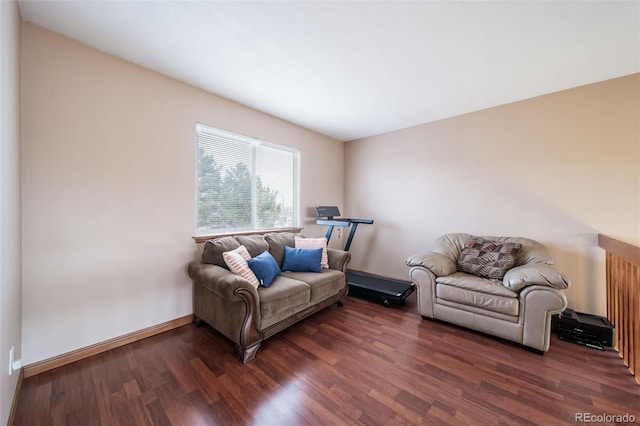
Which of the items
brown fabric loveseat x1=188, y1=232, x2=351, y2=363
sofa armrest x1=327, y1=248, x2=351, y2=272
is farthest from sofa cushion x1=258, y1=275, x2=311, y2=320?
sofa armrest x1=327, y1=248, x2=351, y2=272

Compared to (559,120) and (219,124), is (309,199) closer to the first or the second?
(219,124)

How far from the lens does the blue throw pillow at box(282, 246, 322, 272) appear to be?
9.24 ft

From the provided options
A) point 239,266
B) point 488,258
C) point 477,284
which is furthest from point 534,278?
point 239,266

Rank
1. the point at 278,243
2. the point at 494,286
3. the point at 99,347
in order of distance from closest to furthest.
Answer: the point at 99,347 < the point at 494,286 < the point at 278,243

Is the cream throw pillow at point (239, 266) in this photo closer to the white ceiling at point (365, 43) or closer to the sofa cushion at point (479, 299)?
the white ceiling at point (365, 43)

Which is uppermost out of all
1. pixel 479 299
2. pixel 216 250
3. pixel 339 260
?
pixel 216 250

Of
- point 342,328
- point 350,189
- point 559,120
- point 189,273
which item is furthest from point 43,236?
point 559,120

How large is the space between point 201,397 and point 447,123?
13.6ft

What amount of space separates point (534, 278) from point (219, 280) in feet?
9.10

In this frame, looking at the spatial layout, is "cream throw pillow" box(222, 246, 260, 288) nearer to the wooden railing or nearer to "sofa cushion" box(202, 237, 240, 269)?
"sofa cushion" box(202, 237, 240, 269)

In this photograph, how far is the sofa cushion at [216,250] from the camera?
7.97 ft

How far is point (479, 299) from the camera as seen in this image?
230 centimetres

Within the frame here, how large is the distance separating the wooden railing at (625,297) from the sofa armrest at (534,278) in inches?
16.1

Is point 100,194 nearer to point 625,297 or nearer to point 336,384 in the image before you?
point 336,384
